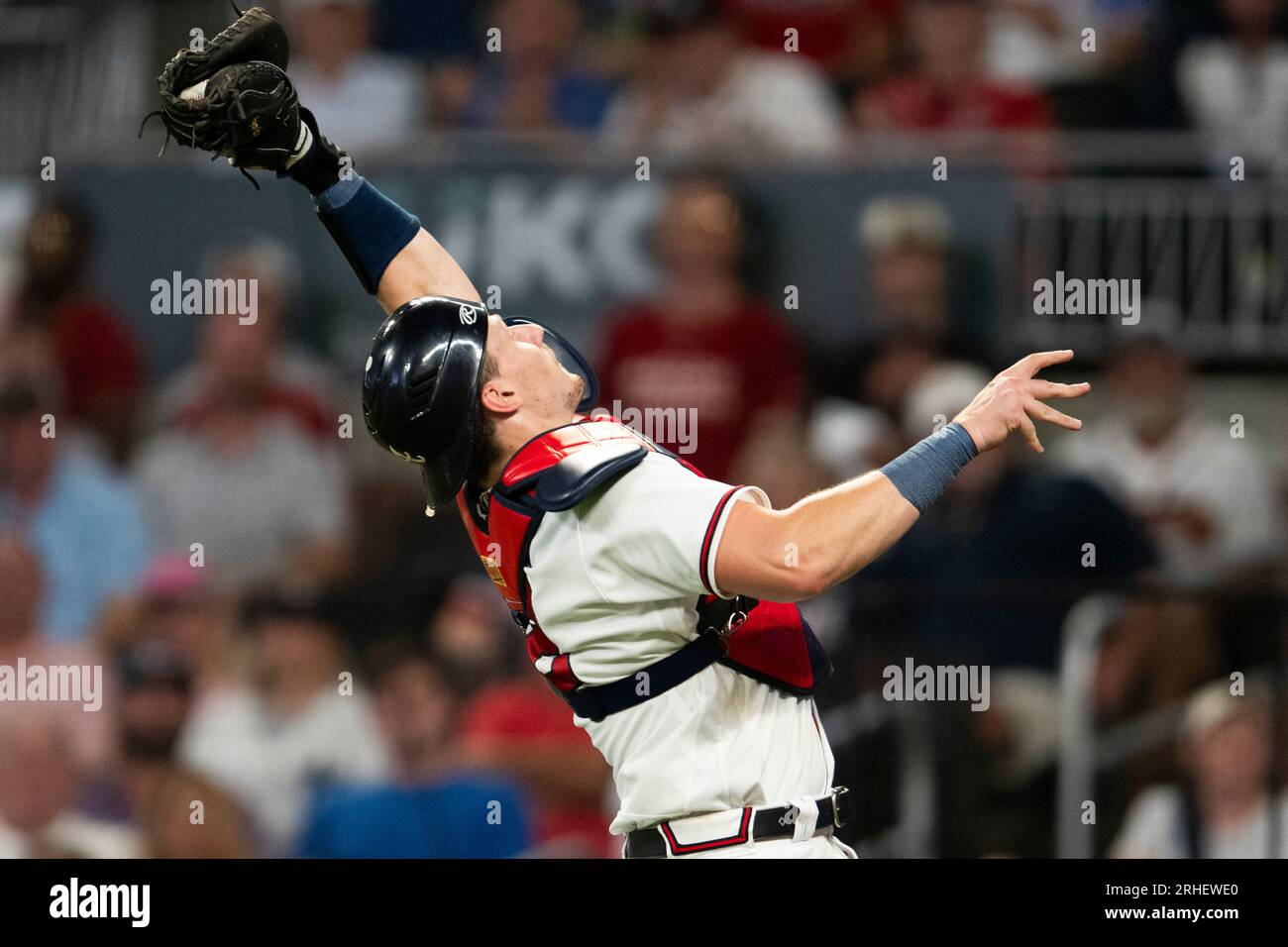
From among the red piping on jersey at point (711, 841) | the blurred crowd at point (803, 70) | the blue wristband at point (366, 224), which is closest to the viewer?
the red piping on jersey at point (711, 841)

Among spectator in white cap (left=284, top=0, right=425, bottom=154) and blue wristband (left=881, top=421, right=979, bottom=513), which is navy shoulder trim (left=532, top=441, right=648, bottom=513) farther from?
spectator in white cap (left=284, top=0, right=425, bottom=154)

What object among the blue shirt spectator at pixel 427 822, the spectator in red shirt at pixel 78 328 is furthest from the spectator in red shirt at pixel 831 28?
the blue shirt spectator at pixel 427 822

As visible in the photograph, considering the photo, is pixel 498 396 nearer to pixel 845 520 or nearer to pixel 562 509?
pixel 562 509

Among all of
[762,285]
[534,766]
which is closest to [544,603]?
[534,766]

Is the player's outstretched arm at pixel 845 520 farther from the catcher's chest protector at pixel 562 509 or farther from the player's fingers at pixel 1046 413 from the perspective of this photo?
the catcher's chest protector at pixel 562 509

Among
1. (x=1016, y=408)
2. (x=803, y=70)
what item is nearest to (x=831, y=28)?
(x=803, y=70)

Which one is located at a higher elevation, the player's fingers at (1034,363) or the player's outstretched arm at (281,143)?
the player's outstretched arm at (281,143)

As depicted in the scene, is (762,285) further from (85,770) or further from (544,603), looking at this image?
(544,603)

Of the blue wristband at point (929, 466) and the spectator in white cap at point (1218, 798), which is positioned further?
the spectator in white cap at point (1218, 798)
